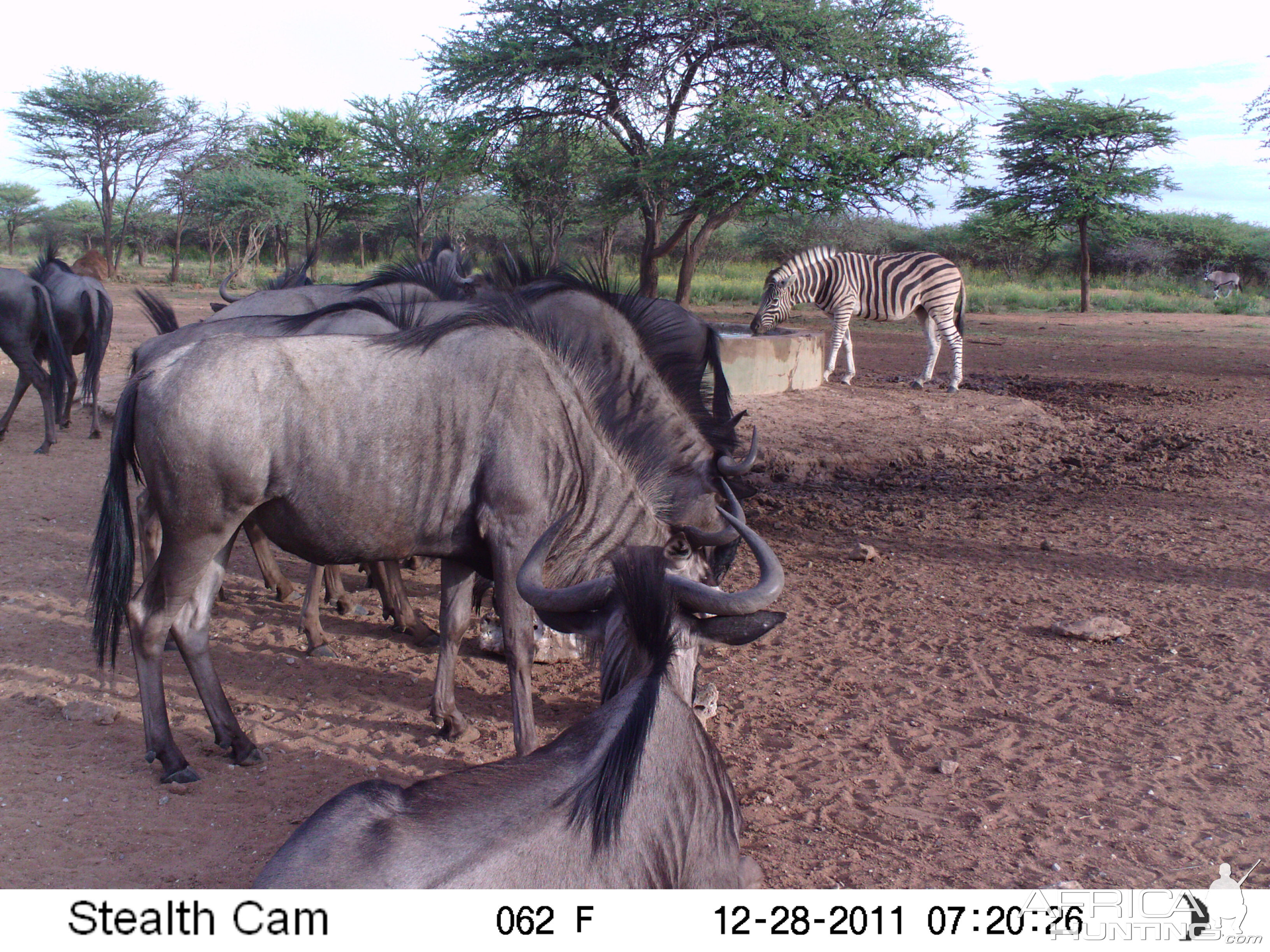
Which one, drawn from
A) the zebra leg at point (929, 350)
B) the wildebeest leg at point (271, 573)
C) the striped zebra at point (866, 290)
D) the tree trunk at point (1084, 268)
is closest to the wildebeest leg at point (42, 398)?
the wildebeest leg at point (271, 573)

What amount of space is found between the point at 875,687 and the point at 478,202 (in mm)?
34712

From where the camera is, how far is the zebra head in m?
13.4

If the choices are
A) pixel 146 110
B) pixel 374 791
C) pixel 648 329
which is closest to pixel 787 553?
pixel 648 329

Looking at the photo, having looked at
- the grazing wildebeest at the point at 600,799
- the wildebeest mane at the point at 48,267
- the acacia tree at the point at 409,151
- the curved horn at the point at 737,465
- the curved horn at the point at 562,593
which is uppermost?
the acacia tree at the point at 409,151

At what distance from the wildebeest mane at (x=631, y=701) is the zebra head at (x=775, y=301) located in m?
11.2

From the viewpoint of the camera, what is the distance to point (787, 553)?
6.16 m

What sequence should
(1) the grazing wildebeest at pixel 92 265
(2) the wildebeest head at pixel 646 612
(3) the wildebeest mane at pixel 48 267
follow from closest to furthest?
(2) the wildebeest head at pixel 646 612 < (3) the wildebeest mane at pixel 48 267 < (1) the grazing wildebeest at pixel 92 265

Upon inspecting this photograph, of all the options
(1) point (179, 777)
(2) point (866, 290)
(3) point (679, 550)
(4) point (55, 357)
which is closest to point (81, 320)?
(4) point (55, 357)

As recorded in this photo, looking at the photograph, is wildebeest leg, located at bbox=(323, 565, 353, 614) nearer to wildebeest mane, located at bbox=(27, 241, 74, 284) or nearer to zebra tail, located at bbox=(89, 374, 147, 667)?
zebra tail, located at bbox=(89, 374, 147, 667)

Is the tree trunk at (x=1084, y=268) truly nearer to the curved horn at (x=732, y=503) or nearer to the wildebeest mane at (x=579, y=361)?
the curved horn at (x=732, y=503)

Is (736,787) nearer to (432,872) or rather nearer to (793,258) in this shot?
(432,872)

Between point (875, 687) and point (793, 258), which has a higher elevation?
point (793, 258)

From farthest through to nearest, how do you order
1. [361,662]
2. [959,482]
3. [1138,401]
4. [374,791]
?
1. [1138,401]
2. [959,482]
3. [361,662]
4. [374,791]

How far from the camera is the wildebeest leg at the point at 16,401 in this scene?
29.0ft
